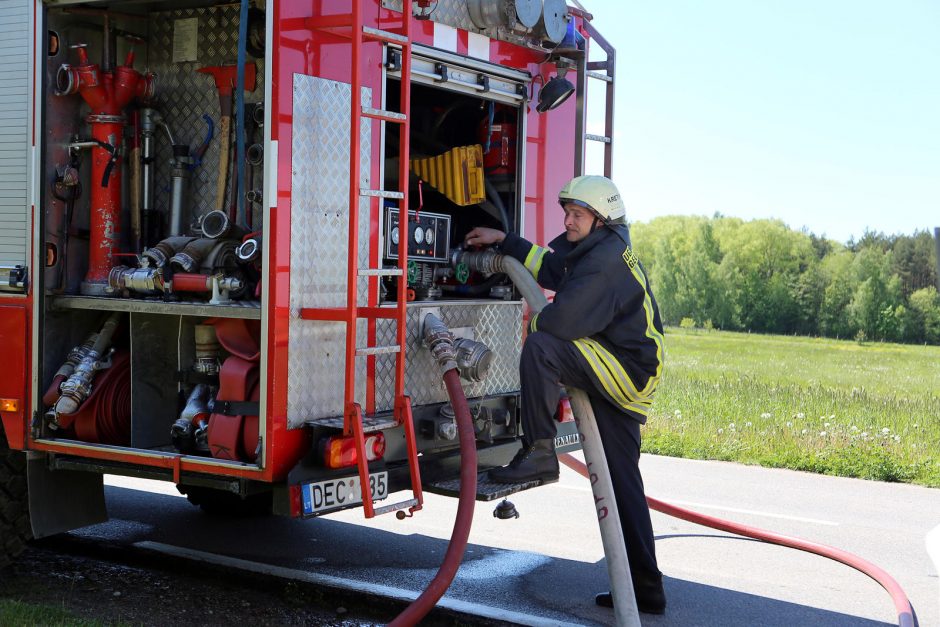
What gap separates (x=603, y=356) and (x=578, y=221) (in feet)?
2.32

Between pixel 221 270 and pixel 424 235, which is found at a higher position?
pixel 424 235

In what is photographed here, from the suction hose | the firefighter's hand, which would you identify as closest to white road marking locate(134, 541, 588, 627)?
the suction hose

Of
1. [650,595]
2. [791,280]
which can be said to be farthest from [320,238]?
[791,280]

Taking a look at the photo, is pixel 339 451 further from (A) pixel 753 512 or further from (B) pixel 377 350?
(A) pixel 753 512

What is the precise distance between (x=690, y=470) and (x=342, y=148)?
5.31 m

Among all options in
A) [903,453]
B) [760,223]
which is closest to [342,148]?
[903,453]

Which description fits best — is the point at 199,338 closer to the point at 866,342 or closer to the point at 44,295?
the point at 44,295

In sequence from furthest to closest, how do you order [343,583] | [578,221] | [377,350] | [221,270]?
[343,583]
[578,221]
[221,270]
[377,350]

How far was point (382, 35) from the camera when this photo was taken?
4496 millimetres

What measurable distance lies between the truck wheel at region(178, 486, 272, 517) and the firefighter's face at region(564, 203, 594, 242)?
9.35ft

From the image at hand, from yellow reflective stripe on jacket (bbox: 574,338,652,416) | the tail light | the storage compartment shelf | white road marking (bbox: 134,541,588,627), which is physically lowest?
white road marking (bbox: 134,541,588,627)

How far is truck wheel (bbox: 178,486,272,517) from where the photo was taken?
6.82 meters

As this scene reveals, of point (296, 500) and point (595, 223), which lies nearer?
point (296, 500)

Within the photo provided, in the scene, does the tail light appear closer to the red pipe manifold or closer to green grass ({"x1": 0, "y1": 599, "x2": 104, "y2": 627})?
green grass ({"x1": 0, "y1": 599, "x2": 104, "y2": 627})
